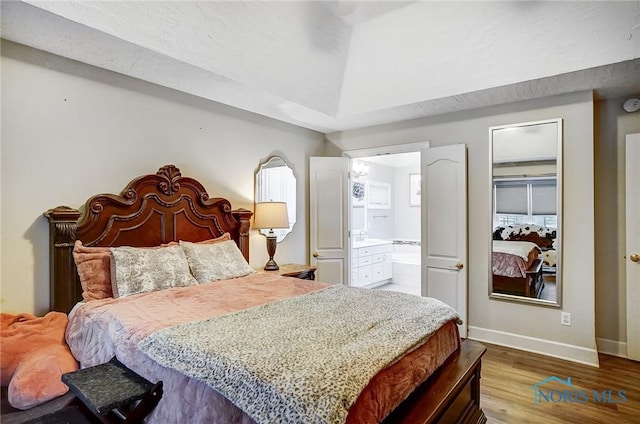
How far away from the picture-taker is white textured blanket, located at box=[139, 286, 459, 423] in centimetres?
116

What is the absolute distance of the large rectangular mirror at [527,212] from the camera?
11.1ft

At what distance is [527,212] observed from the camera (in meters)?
3.52

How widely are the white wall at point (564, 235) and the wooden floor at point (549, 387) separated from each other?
209 mm

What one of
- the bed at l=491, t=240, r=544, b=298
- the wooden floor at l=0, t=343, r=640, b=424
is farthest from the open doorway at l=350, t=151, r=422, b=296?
the wooden floor at l=0, t=343, r=640, b=424

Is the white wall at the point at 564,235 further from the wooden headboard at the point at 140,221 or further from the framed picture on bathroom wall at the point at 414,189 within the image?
the framed picture on bathroom wall at the point at 414,189

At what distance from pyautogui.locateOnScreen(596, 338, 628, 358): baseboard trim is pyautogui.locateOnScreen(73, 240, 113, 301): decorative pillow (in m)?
4.37

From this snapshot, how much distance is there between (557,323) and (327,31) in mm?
3461

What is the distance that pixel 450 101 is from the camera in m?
3.58

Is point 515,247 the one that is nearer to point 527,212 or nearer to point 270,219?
point 527,212

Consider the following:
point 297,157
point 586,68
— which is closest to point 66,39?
point 297,157

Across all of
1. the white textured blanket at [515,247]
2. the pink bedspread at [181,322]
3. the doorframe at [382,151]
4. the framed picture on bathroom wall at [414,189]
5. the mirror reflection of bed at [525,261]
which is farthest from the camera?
the framed picture on bathroom wall at [414,189]

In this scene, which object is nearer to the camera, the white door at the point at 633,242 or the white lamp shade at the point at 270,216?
the white door at the point at 633,242

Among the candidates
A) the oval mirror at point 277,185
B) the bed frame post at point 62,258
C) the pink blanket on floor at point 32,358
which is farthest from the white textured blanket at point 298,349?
the oval mirror at point 277,185

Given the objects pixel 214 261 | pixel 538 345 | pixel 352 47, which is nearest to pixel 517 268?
pixel 538 345
